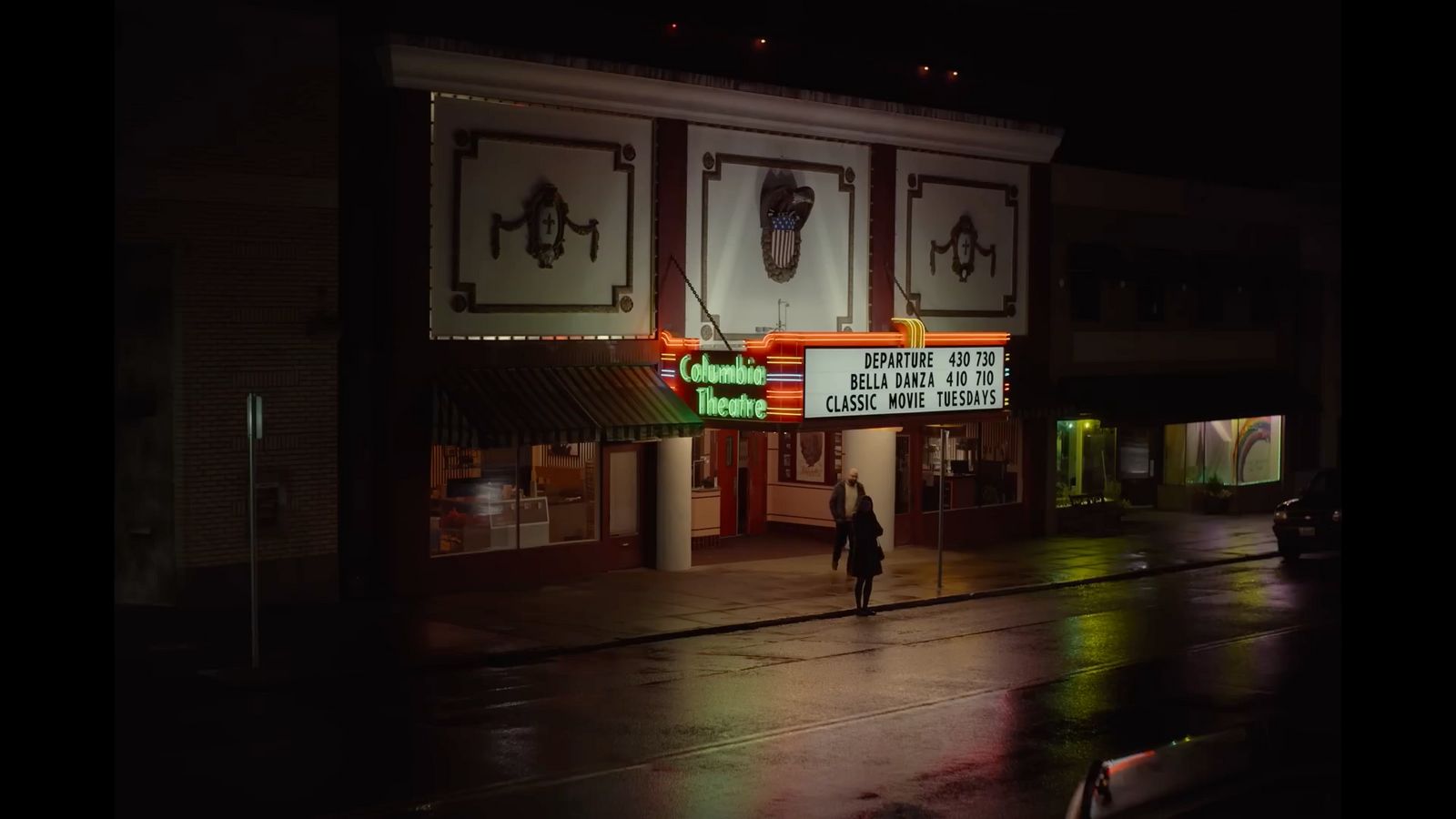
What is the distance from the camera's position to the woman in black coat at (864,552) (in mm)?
24047

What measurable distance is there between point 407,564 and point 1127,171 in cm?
2095

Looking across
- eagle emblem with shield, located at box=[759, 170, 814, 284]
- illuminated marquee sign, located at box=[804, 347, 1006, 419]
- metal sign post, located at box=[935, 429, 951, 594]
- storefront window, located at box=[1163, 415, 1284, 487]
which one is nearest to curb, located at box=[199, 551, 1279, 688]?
metal sign post, located at box=[935, 429, 951, 594]

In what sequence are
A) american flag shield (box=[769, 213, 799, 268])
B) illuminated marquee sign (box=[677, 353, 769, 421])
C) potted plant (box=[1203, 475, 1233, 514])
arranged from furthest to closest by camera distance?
1. potted plant (box=[1203, 475, 1233, 514])
2. american flag shield (box=[769, 213, 799, 268])
3. illuminated marquee sign (box=[677, 353, 769, 421])

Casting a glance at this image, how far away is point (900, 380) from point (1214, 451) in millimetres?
15362

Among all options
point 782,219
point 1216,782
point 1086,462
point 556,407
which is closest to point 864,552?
point 556,407

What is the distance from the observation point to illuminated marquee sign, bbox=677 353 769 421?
26.8 metres

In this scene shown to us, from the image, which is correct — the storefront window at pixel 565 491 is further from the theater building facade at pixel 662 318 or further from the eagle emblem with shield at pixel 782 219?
the eagle emblem with shield at pixel 782 219

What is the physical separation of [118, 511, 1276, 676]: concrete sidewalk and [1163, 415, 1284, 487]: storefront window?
260 inches

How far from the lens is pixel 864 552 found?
24047mm

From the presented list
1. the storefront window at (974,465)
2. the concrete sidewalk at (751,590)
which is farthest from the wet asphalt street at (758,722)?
the storefront window at (974,465)

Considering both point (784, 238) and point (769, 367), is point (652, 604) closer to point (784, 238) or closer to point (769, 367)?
point (769, 367)

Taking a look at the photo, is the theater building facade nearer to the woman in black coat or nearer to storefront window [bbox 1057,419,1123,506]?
the woman in black coat

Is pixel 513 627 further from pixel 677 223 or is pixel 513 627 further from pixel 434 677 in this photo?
pixel 677 223

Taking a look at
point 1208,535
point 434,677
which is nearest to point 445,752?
point 434,677
